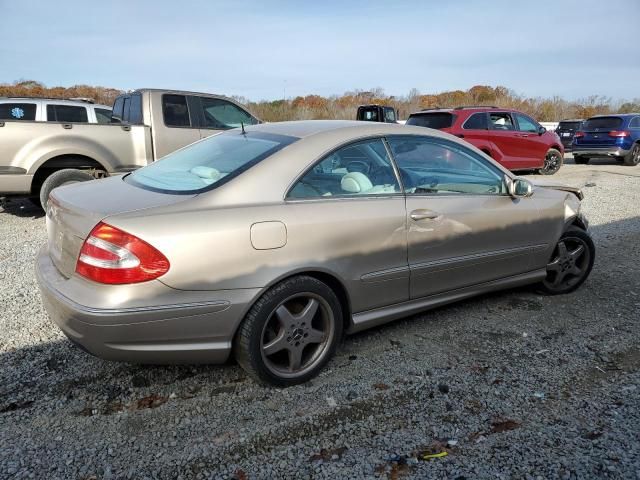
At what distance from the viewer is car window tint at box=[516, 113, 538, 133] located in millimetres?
12518

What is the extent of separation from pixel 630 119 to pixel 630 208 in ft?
27.2

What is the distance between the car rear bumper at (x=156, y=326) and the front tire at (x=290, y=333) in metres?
0.11

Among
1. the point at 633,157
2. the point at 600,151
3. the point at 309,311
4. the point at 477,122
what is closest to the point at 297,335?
the point at 309,311

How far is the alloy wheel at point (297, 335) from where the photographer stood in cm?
286

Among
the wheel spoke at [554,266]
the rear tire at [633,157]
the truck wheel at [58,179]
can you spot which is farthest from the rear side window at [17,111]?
the rear tire at [633,157]

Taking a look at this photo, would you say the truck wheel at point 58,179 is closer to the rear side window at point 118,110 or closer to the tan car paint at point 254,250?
the rear side window at point 118,110

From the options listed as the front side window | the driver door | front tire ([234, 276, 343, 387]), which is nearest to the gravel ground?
front tire ([234, 276, 343, 387])

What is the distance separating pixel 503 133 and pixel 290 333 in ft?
35.0

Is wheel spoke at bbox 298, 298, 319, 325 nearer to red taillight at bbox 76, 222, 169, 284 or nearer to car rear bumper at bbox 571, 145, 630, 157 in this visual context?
red taillight at bbox 76, 222, 169, 284

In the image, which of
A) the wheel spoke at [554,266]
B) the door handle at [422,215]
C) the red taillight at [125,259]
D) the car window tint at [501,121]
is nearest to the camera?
the red taillight at [125,259]

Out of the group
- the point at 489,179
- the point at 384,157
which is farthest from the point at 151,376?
the point at 489,179

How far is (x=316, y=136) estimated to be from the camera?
316 centimetres

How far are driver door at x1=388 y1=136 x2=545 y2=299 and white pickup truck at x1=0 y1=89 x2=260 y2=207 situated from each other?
523cm

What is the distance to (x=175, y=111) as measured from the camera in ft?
26.0
